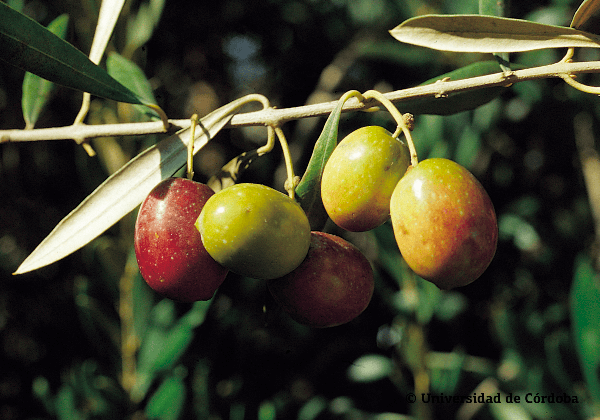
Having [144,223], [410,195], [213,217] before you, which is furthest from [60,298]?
[410,195]

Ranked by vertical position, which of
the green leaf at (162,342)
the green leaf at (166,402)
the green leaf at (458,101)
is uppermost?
the green leaf at (458,101)

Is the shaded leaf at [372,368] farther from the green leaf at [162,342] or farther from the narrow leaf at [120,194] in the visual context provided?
the narrow leaf at [120,194]

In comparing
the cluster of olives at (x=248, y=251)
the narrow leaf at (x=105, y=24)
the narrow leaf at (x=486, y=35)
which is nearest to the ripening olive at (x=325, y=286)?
the cluster of olives at (x=248, y=251)

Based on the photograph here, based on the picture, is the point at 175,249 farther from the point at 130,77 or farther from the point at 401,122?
the point at 130,77

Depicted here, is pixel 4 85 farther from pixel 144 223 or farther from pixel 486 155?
pixel 486 155

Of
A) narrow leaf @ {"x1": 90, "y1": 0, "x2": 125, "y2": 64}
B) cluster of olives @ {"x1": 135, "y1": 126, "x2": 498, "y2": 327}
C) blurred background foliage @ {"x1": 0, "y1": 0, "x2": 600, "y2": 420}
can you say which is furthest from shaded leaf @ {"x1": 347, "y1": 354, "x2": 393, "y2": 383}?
narrow leaf @ {"x1": 90, "y1": 0, "x2": 125, "y2": 64}
